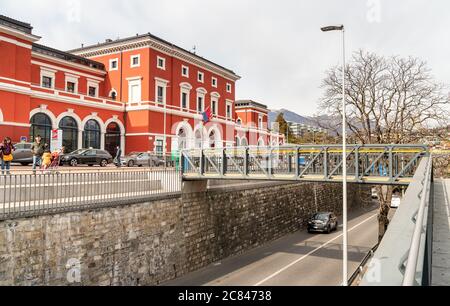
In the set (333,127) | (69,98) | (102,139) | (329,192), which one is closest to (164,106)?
(102,139)

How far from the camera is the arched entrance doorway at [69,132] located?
104ft

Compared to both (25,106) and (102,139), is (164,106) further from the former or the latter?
(25,106)

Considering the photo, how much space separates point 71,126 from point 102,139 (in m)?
3.60

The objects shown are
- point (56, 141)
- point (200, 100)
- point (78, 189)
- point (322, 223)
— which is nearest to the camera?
point (78, 189)

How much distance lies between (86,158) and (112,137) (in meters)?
10.2

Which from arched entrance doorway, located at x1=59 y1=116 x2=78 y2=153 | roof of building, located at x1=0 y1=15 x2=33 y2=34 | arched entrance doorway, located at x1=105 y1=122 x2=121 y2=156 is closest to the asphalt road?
arched entrance doorway, located at x1=59 y1=116 x2=78 y2=153

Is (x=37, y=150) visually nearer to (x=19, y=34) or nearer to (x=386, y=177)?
(x=19, y=34)

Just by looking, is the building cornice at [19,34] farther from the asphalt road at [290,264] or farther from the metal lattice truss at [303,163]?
the asphalt road at [290,264]

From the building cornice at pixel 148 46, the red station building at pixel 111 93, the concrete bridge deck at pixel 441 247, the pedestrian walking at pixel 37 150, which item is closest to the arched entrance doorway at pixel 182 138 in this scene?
the red station building at pixel 111 93

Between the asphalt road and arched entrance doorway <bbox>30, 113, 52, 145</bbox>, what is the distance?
1989 cm

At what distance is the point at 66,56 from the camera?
36.2 m

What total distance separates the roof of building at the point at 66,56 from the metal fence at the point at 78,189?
2327 cm

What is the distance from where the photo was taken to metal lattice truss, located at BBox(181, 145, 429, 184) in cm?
1483

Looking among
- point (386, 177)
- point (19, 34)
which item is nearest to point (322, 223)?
point (386, 177)
